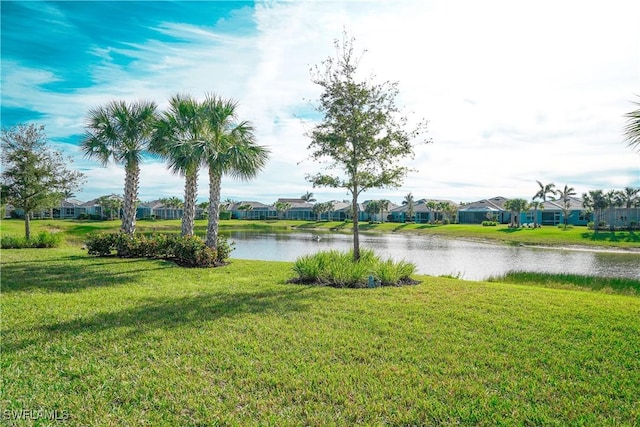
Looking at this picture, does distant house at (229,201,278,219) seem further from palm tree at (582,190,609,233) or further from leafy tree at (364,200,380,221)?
palm tree at (582,190,609,233)

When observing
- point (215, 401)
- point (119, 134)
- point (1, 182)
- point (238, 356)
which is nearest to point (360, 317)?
point (238, 356)

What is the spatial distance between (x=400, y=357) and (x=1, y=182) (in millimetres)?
26895

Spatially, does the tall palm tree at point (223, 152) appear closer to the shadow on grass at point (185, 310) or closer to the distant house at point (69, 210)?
the shadow on grass at point (185, 310)

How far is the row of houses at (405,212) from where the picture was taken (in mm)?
67812

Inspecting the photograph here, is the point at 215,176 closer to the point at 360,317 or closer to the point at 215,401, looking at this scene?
the point at 360,317

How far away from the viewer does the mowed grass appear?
4348mm

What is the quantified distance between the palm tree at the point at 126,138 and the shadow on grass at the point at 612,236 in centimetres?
4493

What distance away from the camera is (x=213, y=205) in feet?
59.1

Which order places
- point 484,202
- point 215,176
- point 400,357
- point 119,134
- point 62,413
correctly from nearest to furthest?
point 62,413, point 400,357, point 215,176, point 119,134, point 484,202

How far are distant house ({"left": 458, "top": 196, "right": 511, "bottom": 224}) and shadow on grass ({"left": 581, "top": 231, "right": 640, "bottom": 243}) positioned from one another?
88.7 ft

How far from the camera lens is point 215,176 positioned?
17594 millimetres

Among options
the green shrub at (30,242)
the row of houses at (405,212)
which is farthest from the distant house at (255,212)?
the green shrub at (30,242)

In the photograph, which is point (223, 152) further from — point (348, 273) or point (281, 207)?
point (281, 207)

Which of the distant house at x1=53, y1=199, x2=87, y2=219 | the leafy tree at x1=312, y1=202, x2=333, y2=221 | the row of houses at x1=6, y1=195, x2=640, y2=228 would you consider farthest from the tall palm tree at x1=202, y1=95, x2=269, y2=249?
the distant house at x1=53, y1=199, x2=87, y2=219
